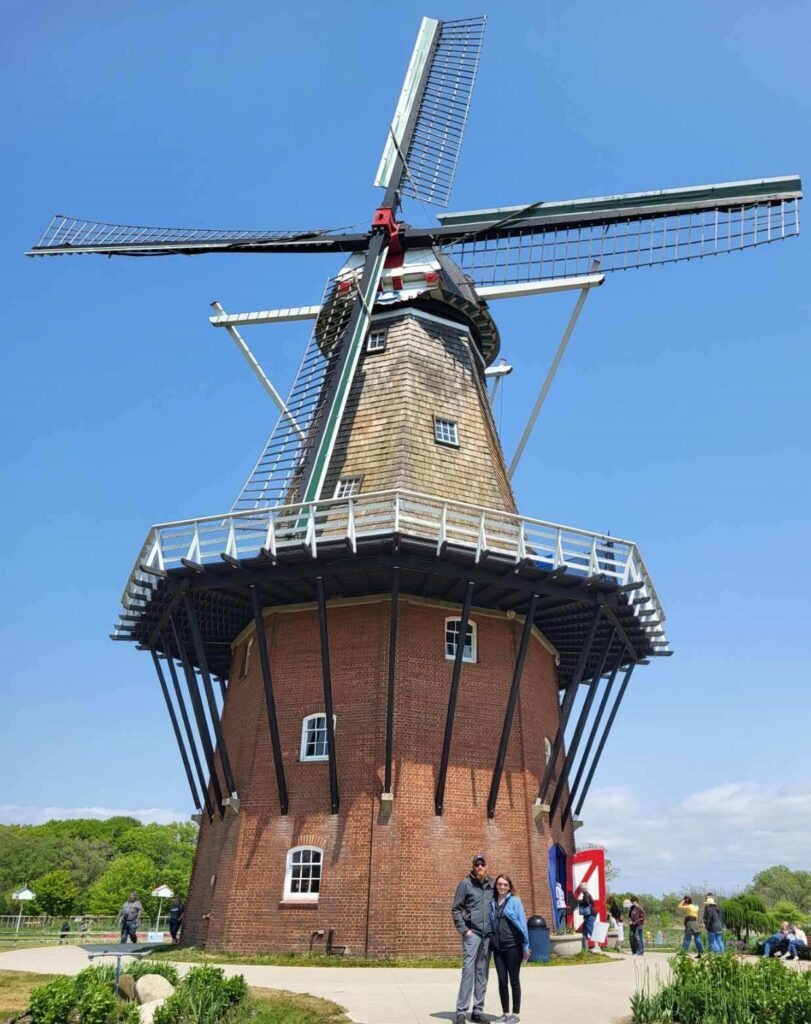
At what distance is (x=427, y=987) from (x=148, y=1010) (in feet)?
13.8

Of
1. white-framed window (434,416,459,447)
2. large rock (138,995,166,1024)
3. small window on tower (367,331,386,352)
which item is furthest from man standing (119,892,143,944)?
small window on tower (367,331,386,352)

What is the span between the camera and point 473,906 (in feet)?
29.7

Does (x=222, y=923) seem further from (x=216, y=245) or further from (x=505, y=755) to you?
(x=216, y=245)

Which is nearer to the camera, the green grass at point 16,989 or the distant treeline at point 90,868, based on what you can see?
the green grass at point 16,989

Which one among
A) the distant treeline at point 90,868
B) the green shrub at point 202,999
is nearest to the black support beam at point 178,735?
the green shrub at point 202,999

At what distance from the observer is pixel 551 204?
943 inches

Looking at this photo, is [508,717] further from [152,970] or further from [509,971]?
[509,971]

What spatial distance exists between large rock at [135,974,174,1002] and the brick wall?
6398mm

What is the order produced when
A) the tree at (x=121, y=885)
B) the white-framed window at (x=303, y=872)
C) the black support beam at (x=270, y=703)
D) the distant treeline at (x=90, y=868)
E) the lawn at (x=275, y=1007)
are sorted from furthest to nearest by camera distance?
the tree at (x=121, y=885)
the distant treeline at (x=90, y=868)
the black support beam at (x=270, y=703)
the white-framed window at (x=303, y=872)
the lawn at (x=275, y=1007)

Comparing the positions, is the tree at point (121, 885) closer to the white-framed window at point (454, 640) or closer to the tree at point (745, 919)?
the tree at point (745, 919)

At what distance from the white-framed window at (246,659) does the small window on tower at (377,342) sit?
7.83 metres

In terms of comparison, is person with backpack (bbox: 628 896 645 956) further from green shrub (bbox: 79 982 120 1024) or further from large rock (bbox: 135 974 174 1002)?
green shrub (bbox: 79 982 120 1024)

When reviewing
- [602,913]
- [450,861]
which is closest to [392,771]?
[450,861]

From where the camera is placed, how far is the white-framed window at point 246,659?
20741 millimetres
